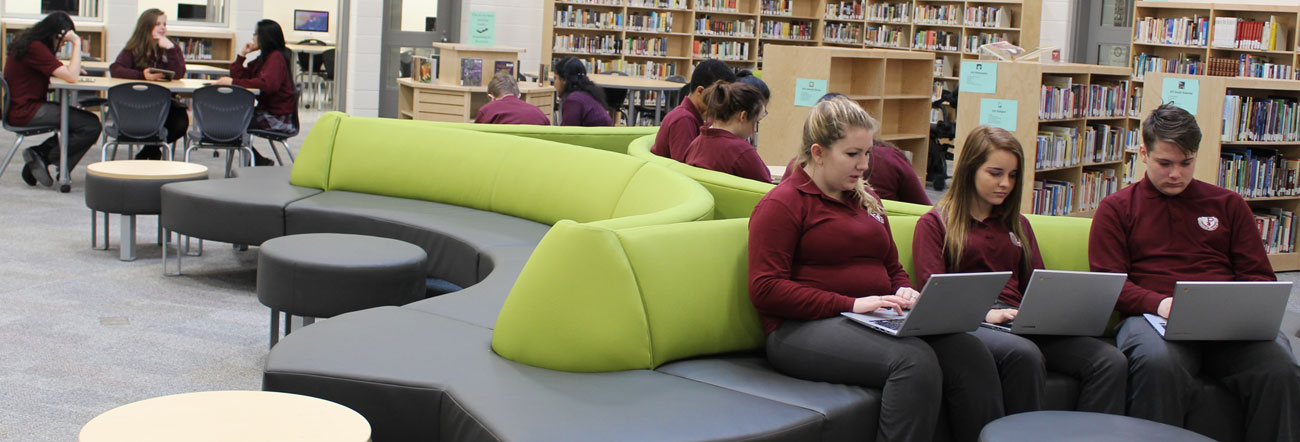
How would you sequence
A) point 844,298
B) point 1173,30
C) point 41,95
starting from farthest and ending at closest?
point 1173,30, point 41,95, point 844,298

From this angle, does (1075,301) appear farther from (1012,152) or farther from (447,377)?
(447,377)

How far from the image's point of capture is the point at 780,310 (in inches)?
118

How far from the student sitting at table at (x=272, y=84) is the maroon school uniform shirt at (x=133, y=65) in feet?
2.23

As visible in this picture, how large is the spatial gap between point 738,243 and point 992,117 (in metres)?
4.75

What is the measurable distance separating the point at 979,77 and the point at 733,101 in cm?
323

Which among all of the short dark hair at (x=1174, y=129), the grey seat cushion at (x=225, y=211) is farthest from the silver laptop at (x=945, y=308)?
the grey seat cushion at (x=225, y=211)

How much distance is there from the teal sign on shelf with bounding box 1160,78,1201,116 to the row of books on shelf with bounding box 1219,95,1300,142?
16 cm

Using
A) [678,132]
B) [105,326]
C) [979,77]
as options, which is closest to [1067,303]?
[678,132]

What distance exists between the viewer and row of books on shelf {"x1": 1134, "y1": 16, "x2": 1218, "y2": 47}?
1074 centimetres

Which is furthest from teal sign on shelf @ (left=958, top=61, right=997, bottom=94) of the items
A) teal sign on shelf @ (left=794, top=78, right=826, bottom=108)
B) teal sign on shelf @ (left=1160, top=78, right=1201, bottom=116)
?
teal sign on shelf @ (left=1160, top=78, right=1201, bottom=116)

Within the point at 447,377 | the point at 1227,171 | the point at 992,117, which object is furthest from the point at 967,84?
the point at 447,377

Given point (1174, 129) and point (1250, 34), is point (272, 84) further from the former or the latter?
point (1250, 34)

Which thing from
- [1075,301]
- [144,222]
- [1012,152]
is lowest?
[144,222]

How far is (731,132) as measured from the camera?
15.8ft
